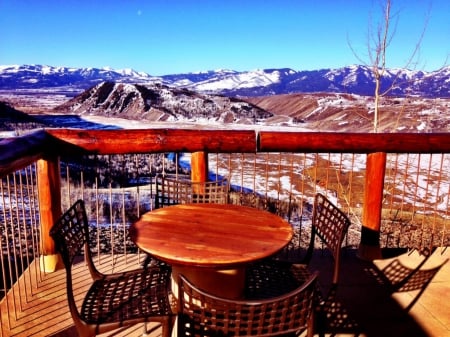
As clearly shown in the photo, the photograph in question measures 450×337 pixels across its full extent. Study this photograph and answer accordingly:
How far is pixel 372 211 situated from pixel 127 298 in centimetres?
246

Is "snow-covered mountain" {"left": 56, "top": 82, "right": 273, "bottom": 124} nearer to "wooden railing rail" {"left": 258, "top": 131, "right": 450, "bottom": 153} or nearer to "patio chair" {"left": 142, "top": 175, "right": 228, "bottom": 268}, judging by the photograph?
"wooden railing rail" {"left": 258, "top": 131, "right": 450, "bottom": 153}

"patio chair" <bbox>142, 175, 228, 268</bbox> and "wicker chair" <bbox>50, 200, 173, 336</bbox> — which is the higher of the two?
"patio chair" <bbox>142, 175, 228, 268</bbox>

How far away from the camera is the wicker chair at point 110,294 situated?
1700 mm

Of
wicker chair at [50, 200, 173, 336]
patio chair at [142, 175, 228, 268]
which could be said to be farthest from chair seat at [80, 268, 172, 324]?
patio chair at [142, 175, 228, 268]

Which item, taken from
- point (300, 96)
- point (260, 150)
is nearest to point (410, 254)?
point (260, 150)

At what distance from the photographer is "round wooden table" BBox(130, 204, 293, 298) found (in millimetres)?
1771

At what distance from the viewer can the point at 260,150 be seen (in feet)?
10.5

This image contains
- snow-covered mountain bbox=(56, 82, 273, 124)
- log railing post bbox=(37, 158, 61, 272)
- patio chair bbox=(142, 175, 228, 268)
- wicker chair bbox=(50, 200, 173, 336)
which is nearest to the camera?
wicker chair bbox=(50, 200, 173, 336)

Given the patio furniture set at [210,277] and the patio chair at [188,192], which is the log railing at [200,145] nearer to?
the patio chair at [188,192]

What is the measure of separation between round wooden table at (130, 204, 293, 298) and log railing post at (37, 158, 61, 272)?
1272 mm

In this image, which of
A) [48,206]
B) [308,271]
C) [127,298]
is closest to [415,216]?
[308,271]

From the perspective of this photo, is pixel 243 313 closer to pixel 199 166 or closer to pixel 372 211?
pixel 199 166

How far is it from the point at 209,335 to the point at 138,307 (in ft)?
2.13

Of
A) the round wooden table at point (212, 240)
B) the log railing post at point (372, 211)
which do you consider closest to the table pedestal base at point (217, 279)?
the round wooden table at point (212, 240)
